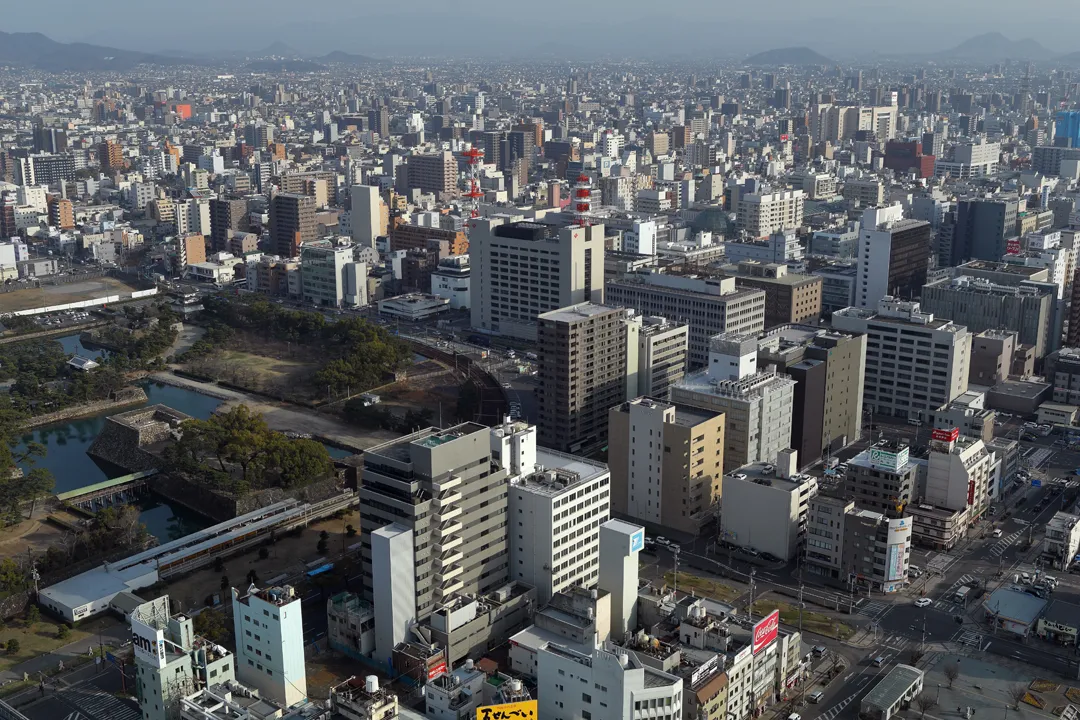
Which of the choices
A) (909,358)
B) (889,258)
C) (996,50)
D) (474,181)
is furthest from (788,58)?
(909,358)

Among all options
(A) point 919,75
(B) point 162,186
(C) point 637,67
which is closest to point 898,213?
(B) point 162,186

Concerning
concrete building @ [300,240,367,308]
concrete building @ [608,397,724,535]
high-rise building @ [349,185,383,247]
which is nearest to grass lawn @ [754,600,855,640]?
concrete building @ [608,397,724,535]

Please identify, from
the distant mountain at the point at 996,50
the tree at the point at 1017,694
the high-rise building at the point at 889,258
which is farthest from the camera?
the distant mountain at the point at 996,50

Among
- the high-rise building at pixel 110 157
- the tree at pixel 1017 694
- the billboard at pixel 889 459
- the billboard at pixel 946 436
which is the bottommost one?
the tree at pixel 1017 694

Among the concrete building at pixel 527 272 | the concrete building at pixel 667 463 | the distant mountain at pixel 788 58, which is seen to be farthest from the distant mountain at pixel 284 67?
the concrete building at pixel 667 463

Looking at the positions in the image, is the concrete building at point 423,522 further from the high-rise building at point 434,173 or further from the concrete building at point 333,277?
the high-rise building at point 434,173

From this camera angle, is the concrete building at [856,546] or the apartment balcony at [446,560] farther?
the concrete building at [856,546]
